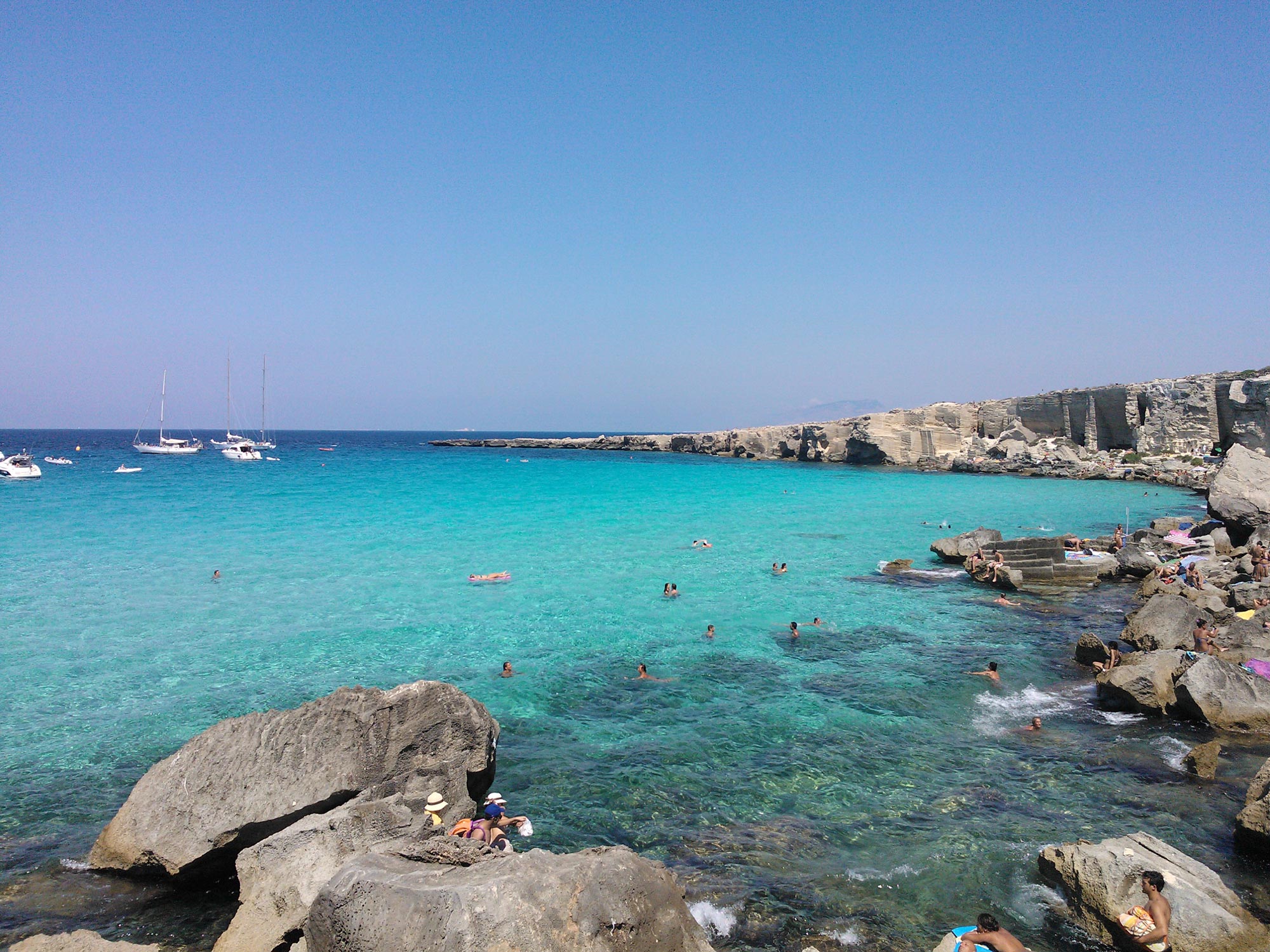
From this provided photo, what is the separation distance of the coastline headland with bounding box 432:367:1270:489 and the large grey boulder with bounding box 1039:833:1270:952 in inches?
1639

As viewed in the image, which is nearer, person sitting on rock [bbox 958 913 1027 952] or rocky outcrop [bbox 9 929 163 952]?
rocky outcrop [bbox 9 929 163 952]

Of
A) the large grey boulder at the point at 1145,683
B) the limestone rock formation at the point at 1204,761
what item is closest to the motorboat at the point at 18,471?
the large grey boulder at the point at 1145,683

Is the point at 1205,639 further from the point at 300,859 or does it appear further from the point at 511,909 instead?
the point at 300,859

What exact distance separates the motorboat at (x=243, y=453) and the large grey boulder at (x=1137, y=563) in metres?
79.6

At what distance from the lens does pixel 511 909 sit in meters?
4.57

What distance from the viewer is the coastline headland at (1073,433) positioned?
4594cm

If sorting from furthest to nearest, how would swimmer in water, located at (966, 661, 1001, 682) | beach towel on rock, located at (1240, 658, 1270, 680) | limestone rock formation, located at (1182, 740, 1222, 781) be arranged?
swimmer in water, located at (966, 661, 1001, 682), beach towel on rock, located at (1240, 658, 1270, 680), limestone rock formation, located at (1182, 740, 1222, 781)

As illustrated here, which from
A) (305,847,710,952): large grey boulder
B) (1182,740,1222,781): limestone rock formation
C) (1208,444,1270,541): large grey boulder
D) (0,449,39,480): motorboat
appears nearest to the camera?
(305,847,710,952): large grey boulder

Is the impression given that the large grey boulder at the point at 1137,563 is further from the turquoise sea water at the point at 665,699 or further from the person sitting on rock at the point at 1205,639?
the person sitting on rock at the point at 1205,639

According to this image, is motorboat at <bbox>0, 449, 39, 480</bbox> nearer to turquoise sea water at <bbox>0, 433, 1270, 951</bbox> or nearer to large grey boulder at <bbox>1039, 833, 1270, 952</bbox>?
turquoise sea water at <bbox>0, 433, 1270, 951</bbox>

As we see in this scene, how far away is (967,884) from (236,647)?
14.9m

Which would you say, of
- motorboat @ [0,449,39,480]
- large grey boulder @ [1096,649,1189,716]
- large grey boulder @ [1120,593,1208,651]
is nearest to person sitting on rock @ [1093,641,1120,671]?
large grey boulder @ [1096,649,1189,716]

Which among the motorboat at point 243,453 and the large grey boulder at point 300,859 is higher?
the motorboat at point 243,453

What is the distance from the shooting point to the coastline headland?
45.9 m
